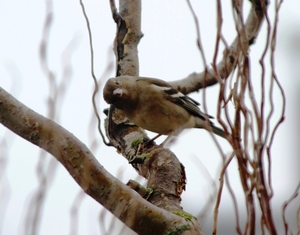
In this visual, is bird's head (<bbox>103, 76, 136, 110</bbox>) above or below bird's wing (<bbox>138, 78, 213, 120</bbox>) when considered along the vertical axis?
below

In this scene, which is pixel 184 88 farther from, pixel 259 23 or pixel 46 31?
pixel 46 31

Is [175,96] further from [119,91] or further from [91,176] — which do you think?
[91,176]

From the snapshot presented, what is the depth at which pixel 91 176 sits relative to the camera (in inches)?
79.4

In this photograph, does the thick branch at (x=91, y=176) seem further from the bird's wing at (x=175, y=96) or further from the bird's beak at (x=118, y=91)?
the bird's wing at (x=175, y=96)

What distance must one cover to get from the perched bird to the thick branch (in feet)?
7.36

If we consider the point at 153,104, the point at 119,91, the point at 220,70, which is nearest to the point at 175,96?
the point at 153,104

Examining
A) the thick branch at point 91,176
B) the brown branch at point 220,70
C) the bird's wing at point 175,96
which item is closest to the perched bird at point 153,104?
the bird's wing at point 175,96

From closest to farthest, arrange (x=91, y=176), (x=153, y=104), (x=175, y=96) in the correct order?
(x=91, y=176), (x=153, y=104), (x=175, y=96)

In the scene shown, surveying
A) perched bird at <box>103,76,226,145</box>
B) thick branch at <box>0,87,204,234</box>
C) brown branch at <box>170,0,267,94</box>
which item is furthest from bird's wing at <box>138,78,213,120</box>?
thick branch at <box>0,87,204,234</box>

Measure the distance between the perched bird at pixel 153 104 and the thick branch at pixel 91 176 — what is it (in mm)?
2243

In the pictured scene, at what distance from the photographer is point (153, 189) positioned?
9.03 ft

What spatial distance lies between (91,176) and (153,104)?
2.66 m

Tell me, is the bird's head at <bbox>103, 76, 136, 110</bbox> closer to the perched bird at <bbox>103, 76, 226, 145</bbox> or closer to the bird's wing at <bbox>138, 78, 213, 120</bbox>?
the perched bird at <bbox>103, 76, 226, 145</bbox>

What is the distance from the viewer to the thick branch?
201 cm
